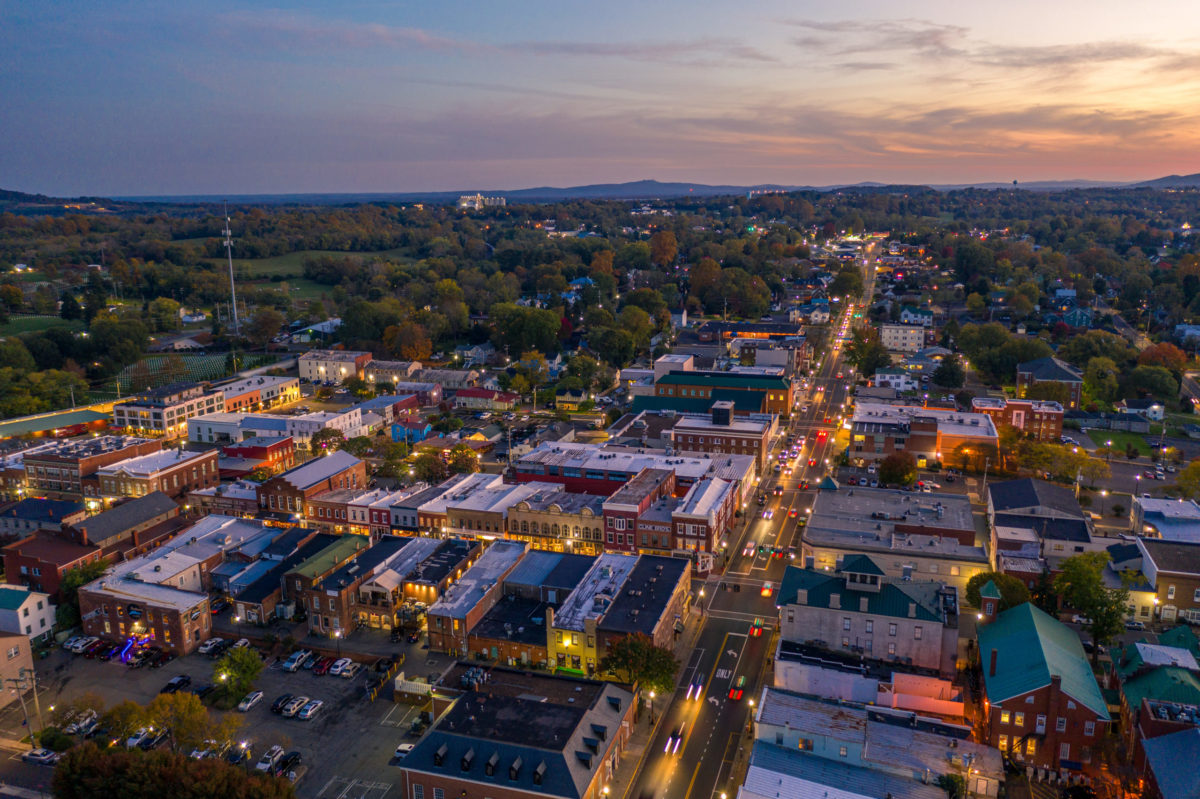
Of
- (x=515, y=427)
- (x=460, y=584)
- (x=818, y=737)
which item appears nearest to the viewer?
(x=818, y=737)

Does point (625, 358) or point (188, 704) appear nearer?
point (188, 704)

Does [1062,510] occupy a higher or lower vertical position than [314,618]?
higher

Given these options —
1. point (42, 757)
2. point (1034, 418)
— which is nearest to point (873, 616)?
point (42, 757)

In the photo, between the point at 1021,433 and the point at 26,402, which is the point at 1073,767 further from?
the point at 26,402

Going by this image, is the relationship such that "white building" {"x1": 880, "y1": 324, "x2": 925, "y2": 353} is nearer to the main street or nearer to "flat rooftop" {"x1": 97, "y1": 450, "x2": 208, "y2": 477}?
the main street

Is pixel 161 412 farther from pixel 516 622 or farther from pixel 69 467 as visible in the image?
pixel 516 622

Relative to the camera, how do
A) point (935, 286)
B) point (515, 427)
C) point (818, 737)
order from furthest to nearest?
point (935, 286) < point (515, 427) < point (818, 737)

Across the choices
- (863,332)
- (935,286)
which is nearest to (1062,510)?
(863,332)
